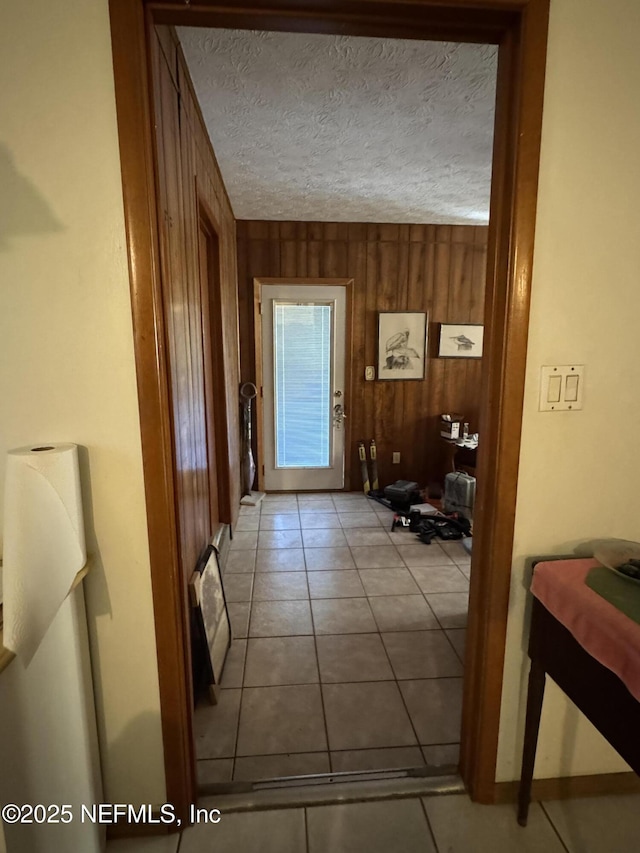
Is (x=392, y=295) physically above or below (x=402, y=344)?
above

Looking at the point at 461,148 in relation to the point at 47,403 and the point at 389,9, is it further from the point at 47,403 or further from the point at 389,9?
the point at 47,403

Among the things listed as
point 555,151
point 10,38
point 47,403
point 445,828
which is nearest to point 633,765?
point 445,828

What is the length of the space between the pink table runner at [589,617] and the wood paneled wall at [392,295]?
3.22m

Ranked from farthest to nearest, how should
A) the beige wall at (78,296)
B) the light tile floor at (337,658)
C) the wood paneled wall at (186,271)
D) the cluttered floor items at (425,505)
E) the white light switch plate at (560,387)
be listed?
the cluttered floor items at (425,505), the light tile floor at (337,658), the wood paneled wall at (186,271), the white light switch plate at (560,387), the beige wall at (78,296)

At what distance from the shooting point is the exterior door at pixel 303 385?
13.4 ft

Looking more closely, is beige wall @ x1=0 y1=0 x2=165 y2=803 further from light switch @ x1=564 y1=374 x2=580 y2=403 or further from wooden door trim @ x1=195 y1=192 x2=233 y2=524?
wooden door trim @ x1=195 y1=192 x2=233 y2=524

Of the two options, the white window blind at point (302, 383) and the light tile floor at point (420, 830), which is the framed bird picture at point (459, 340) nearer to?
the white window blind at point (302, 383)

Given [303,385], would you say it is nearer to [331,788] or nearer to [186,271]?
[186,271]

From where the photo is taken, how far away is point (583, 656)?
3.33 ft

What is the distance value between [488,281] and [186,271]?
1.24 meters

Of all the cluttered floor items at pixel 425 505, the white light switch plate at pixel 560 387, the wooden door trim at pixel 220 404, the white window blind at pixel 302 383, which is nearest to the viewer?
the white light switch plate at pixel 560 387

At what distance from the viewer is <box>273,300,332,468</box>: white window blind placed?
4.12 m

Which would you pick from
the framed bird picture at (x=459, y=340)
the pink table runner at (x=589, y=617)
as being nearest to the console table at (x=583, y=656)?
the pink table runner at (x=589, y=617)

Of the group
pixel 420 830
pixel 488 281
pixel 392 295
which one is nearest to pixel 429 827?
pixel 420 830
